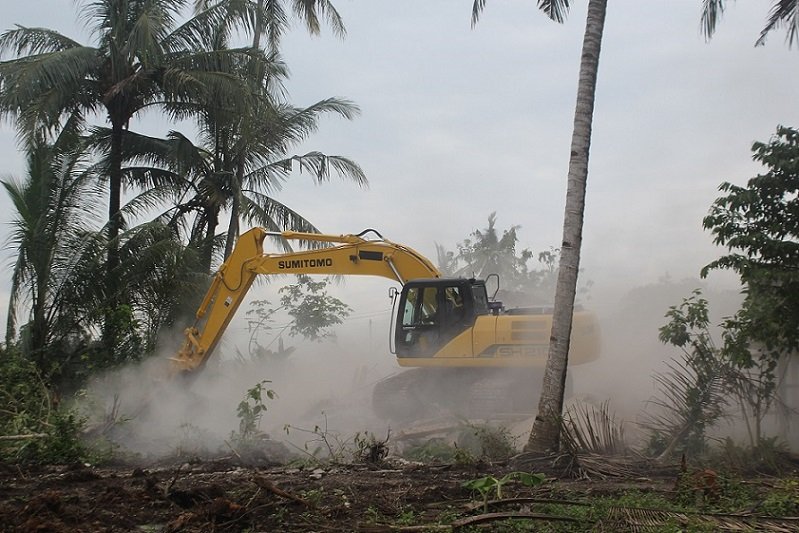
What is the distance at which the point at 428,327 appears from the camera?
13758 mm

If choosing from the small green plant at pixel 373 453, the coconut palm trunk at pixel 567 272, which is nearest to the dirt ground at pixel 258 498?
the small green plant at pixel 373 453

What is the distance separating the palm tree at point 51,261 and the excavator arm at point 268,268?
2.79 meters

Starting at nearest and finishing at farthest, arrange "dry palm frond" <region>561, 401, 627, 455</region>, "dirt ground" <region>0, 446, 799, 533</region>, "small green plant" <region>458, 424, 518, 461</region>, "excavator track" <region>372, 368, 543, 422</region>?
"dirt ground" <region>0, 446, 799, 533</region> < "dry palm frond" <region>561, 401, 627, 455</region> < "small green plant" <region>458, 424, 518, 461</region> < "excavator track" <region>372, 368, 543, 422</region>

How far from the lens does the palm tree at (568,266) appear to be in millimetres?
9227

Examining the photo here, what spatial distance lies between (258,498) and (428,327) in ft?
24.7

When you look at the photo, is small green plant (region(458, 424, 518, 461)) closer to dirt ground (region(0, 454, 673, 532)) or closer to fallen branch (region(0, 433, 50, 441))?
dirt ground (region(0, 454, 673, 532))

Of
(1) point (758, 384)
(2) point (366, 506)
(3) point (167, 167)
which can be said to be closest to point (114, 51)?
(3) point (167, 167)

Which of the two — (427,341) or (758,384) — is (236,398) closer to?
(427,341)

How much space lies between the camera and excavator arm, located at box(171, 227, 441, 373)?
13398 millimetres

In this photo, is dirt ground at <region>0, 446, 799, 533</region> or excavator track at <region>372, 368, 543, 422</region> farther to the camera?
excavator track at <region>372, 368, 543, 422</region>

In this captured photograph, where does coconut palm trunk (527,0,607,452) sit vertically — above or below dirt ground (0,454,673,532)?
above

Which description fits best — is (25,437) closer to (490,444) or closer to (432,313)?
(490,444)

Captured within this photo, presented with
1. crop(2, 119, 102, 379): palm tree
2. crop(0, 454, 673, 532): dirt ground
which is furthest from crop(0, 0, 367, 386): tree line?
crop(0, 454, 673, 532): dirt ground

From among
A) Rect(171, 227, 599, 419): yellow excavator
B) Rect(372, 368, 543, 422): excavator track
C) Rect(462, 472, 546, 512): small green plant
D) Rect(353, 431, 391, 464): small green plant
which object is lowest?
Rect(462, 472, 546, 512): small green plant
